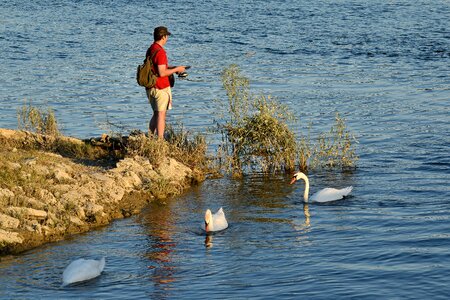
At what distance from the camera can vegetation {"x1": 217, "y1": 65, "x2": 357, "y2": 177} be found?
14.9 meters

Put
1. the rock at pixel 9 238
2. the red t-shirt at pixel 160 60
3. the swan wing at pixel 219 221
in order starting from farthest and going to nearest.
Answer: the red t-shirt at pixel 160 60 < the swan wing at pixel 219 221 < the rock at pixel 9 238

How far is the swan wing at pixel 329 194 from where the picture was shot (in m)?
13.0

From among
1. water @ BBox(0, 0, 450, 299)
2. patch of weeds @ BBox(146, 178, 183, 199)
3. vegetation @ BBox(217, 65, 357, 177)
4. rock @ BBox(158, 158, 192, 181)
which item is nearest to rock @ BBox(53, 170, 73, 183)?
water @ BBox(0, 0, 450, 299)

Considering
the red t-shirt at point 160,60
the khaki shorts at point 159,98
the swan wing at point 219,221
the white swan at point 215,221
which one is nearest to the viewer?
the white swan at point 215,221

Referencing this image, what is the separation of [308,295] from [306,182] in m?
3.93

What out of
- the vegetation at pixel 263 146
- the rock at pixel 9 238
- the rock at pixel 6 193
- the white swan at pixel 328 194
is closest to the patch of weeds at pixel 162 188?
the vegetation at pixel 263 146

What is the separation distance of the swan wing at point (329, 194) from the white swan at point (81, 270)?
4001 millimetres

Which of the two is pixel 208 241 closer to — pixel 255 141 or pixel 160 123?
pixel 160 123

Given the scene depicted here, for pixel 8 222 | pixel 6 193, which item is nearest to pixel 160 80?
pixel 6 193

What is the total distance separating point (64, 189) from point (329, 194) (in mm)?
3674

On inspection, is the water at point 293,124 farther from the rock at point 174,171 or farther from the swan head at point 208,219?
the rock at point 174,171

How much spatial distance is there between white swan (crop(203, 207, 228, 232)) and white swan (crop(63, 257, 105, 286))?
1909 mm

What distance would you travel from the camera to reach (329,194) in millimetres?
13070

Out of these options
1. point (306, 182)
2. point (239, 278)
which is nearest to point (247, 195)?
point (306, 182)
